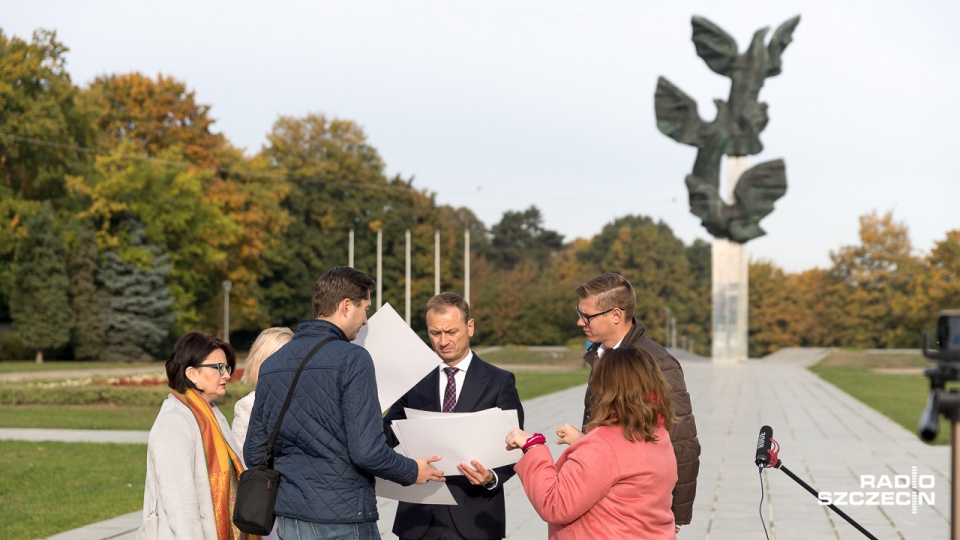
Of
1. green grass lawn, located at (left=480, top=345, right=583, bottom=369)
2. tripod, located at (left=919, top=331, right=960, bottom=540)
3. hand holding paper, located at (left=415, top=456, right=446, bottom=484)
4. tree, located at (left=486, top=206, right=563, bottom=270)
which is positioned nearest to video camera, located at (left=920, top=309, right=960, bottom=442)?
tripod, located at (left=919, top=331, right=960, bottom=540)

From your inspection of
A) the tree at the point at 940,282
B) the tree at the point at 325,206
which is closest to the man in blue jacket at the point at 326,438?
the tree at the point at 940,282

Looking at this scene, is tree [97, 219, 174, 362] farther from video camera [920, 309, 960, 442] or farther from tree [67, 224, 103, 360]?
video camera [920, 309, 960, 442]

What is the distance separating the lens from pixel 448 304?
4.26 m

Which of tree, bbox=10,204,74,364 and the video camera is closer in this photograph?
the video camera

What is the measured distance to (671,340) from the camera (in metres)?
74.8

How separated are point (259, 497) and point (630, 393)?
136cm

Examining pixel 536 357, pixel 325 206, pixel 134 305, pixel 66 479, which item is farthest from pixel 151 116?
pixel 66 479

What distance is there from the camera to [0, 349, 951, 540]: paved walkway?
770 centimetres

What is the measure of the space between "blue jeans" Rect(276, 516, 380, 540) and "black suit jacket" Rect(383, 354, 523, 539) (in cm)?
48

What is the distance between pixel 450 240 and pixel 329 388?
188 feet

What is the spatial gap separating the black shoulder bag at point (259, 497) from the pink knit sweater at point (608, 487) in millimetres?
906

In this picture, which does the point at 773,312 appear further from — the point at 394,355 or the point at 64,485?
the point at 394,355

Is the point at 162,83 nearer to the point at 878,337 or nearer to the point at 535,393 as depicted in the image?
the point at 535,393

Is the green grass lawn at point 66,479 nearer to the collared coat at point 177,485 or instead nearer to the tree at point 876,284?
the collared coat at point 177,485
